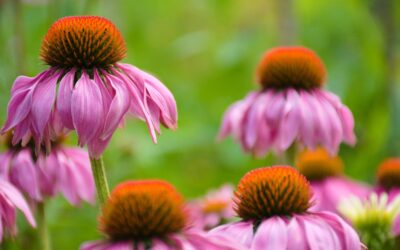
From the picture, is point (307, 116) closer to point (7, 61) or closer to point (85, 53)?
point (85, 53)

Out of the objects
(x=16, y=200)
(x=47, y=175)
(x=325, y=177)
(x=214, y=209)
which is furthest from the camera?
(x=325, y=177)

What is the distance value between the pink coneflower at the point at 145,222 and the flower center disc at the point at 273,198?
88 millimetres

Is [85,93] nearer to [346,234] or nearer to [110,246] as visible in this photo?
[110,246]

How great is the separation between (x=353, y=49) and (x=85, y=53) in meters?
1.72

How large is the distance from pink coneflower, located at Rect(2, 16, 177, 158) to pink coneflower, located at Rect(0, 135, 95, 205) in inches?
7.0

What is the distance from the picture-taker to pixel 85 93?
3.01ft

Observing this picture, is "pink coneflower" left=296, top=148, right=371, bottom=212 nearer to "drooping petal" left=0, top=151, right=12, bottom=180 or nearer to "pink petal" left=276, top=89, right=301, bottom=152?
"pink petal" left=276, top=89, right=301, bottom=152

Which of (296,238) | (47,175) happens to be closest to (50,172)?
(47,175)

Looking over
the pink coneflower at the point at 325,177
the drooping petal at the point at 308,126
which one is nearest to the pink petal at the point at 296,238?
the drooping petal at the point at 308,126

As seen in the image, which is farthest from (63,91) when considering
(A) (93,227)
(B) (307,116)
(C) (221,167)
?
(C) (221,167)

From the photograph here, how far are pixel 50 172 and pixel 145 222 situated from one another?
0.43 m

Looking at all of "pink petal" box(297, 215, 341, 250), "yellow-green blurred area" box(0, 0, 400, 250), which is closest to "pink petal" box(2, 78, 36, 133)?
"pink petal" box(297, 215, 341, 250)

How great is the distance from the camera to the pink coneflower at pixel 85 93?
0.90 m

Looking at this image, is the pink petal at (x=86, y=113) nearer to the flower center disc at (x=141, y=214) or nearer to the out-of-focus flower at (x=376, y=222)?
the flower center disc at (x=141, y=214)
